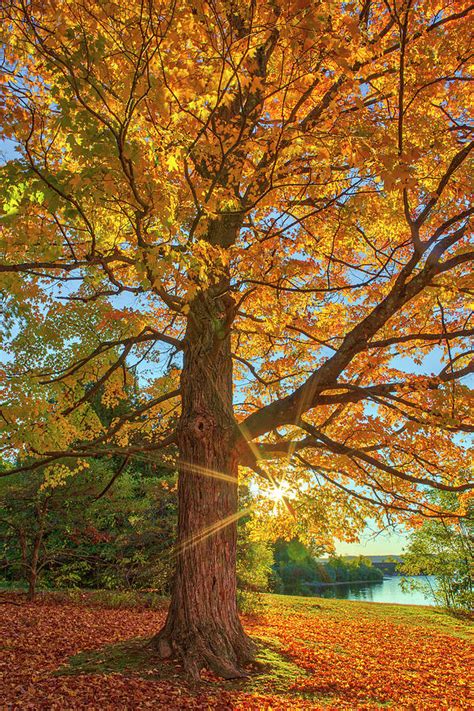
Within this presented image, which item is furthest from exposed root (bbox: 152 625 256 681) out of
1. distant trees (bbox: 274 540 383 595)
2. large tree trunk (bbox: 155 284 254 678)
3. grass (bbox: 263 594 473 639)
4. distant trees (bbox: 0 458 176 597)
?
distant trees (bbox: 274 540 383 595)

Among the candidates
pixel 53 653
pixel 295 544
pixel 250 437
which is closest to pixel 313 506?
pixel 250 437

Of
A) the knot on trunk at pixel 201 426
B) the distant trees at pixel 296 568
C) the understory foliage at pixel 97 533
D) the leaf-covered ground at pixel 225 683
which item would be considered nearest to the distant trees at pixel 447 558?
the leaf-covered ground at pixel 225 683

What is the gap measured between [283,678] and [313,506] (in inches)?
127

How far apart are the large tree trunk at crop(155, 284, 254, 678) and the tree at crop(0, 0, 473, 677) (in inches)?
1.0

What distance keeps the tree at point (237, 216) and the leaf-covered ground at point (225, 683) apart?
58 centimetres

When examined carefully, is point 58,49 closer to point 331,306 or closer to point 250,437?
point 250,437

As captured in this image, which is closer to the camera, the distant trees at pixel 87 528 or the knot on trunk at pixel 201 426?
the knot on trunk at pixel 201 426

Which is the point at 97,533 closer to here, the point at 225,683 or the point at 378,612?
the point at 225,683

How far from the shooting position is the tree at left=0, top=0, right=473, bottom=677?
3.76m

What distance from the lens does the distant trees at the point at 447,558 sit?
15602mm

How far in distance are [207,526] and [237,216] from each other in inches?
168

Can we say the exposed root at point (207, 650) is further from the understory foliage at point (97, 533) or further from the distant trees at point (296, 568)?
the distant trees at point (296, 568)

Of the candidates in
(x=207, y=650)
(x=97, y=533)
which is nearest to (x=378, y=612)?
(x=97, y=533)

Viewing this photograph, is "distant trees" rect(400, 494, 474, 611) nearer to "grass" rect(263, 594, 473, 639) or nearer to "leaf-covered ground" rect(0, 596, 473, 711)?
"grass" rect(263, 594, 473, 639)
